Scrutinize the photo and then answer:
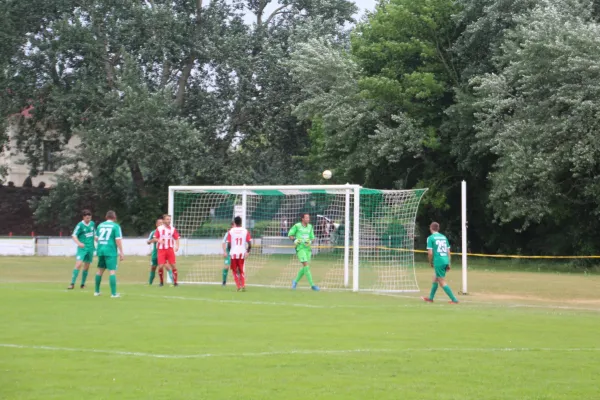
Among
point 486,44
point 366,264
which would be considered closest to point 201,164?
point 486,44

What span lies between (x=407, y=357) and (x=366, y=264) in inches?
633

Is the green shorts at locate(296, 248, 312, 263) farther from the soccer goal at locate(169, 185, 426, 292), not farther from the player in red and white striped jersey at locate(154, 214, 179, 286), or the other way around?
the player in red and white striped jersey at locate(154, 214, 179, 286)

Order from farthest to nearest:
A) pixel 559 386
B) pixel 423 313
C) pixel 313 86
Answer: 1. pixel 313 86
2. pixel 423 313
3. pixel 559 386

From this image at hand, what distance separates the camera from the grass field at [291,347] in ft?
30.9

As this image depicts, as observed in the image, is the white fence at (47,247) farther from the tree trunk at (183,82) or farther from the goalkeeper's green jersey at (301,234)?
Answer: the goalkeeper's green jersey at (301,234)

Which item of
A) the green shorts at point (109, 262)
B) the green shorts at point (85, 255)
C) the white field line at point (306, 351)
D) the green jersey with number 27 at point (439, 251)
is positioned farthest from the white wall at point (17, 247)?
the white field line at point (306, 351)

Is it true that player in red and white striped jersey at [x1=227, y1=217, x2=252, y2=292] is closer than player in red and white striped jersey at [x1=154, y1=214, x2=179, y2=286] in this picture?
Yes

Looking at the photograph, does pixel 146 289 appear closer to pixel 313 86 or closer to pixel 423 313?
pixel 423 313

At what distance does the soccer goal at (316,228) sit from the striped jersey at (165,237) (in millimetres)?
2023

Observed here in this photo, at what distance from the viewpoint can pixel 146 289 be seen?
78.7 feet

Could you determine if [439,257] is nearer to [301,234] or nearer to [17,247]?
[301,234]

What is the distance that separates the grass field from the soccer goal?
14.8ft

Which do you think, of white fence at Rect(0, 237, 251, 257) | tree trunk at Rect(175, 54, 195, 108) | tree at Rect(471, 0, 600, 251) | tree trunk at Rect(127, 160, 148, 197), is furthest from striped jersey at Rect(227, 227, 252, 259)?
tree trunk at Rect(175, 54, 195, 108)

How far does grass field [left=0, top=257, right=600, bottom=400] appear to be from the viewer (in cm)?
943
